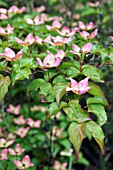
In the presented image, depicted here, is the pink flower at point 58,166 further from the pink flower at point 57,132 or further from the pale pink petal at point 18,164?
the pale pink petal at point 18,164

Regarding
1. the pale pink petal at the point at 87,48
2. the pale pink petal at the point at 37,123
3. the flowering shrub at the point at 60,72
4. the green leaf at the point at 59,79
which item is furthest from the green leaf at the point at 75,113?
the pale pink petal at the point at 37,123

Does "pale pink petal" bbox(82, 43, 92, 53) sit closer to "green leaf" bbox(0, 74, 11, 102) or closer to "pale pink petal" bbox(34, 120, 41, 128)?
"green leaf" bbox(0, 74, 11, 102)

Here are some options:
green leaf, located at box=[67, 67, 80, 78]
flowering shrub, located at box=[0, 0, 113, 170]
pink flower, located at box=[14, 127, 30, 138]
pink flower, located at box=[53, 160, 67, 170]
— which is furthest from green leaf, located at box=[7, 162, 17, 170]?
green leaf, located at box=[67, 67, 80, 78]

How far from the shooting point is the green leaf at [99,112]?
107 cm

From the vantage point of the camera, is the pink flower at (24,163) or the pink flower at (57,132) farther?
the pink flower at (57,132)

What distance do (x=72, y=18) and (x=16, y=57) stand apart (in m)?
1.34

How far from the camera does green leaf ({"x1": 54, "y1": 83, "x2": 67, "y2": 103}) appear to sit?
3.52ft

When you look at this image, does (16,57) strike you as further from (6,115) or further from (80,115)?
(6,115)

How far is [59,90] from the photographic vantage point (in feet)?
3.58

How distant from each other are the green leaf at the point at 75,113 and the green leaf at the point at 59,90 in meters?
0.04

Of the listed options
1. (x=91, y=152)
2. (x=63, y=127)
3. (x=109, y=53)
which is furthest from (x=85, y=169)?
(x=109, y=53)

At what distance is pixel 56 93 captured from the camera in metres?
1.08

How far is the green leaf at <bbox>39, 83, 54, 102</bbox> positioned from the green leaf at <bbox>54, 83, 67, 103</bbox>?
0.11 feet

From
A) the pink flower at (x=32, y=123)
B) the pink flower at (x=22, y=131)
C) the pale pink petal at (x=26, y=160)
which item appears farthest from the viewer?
the pink flower at (x=32, y=123)
